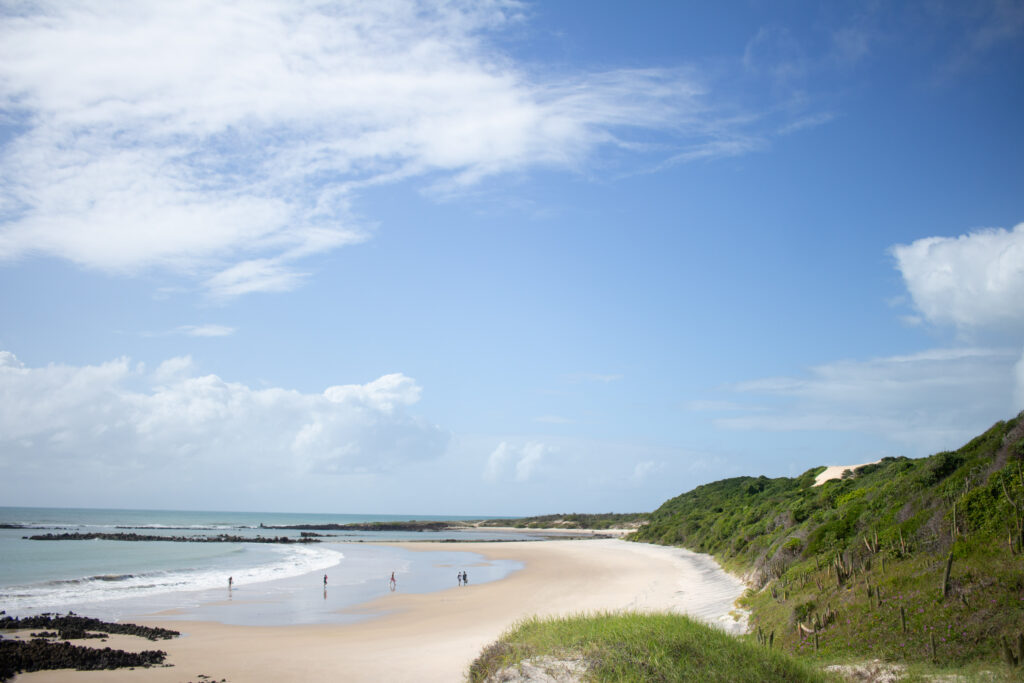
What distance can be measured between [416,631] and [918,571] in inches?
678

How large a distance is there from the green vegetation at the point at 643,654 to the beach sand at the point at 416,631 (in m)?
7.90

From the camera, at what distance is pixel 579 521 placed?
149250mm

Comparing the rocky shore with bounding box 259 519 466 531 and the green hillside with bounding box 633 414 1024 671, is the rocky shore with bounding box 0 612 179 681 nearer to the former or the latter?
the green hillside with bounding box 633 414 1024 671

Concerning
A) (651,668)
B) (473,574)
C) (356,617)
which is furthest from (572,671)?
(473,574)

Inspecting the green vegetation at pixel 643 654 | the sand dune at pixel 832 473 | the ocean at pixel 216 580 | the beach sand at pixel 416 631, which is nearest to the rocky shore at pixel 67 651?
the beach sand at pixel 416 631

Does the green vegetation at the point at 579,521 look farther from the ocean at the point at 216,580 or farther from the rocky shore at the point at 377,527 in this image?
the ocean at the point at 216,580

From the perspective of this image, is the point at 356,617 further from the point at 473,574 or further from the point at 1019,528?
the point at 1019,528

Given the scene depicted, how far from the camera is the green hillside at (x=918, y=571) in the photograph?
460 inches

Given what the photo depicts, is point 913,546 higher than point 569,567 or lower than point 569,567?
higher

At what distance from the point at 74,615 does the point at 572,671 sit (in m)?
25.0

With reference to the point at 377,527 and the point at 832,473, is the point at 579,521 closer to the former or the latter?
the point at 377,527

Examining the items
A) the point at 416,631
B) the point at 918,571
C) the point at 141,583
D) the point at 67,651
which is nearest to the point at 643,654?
the point at 918,571

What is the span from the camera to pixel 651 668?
850 centimetres

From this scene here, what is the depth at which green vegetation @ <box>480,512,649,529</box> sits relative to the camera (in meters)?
137
